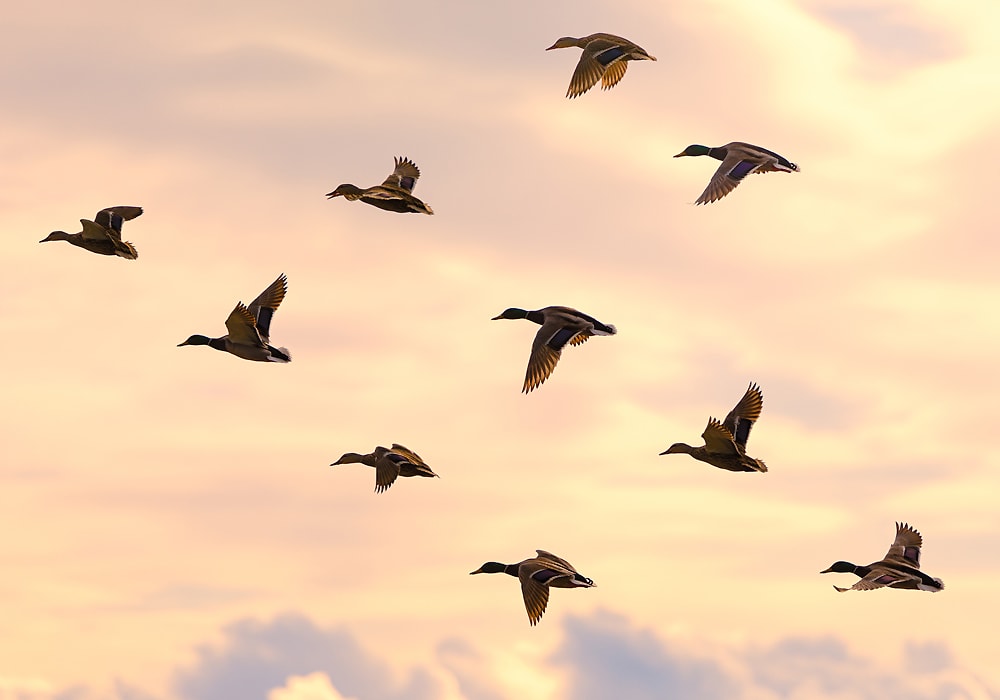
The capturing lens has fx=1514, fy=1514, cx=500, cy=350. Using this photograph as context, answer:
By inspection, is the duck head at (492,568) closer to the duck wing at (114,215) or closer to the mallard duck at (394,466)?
the mallard duck at (394,466)

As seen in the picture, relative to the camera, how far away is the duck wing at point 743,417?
39.6 meters

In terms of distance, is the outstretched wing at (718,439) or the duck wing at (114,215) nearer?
the outstretched wing at (718,439)

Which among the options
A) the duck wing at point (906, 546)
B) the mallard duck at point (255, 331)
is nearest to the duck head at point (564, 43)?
the mallard duck at point (255, 331)

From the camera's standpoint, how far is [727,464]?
3988cm

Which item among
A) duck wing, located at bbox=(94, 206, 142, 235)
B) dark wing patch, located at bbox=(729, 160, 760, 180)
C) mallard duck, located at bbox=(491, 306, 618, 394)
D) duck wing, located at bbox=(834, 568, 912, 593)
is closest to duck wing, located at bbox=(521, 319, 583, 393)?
mallard duck, located at bbox=(491, 306, 618, 394)

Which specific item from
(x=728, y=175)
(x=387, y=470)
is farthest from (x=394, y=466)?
(x=728, y=175)

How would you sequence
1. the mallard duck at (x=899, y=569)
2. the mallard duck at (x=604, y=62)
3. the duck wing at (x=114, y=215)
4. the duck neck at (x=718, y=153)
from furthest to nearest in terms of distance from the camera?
the duck wing at (x=114, y=215), the duck neck at (x=718, y=153), the mallard duck at (x=604, y=62), the mallard duck at (x=899, y=569)

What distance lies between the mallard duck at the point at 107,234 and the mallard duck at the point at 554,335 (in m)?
13.8

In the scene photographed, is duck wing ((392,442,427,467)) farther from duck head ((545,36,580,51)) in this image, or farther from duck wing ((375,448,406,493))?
duck head ((545,36,580,51))

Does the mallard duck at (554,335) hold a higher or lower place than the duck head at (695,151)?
lower

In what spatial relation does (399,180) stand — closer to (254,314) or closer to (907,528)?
(254,314)

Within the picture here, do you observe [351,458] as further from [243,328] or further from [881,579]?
[881,579]

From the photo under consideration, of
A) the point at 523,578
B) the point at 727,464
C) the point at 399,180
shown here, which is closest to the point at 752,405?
the point at 727,464

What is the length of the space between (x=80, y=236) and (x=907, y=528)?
85.9 ft
